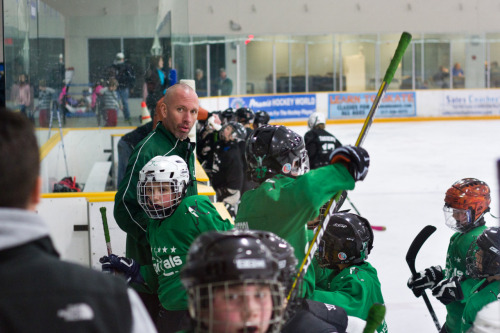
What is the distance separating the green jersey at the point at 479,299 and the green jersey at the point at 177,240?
94 centimetres

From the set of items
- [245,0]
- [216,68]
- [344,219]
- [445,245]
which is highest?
[245,0]

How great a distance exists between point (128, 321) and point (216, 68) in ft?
71.8

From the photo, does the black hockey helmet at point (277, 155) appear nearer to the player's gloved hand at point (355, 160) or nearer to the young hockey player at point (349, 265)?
the young hockey player at point (349, 265)

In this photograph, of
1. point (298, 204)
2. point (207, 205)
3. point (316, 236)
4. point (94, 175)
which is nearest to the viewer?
point (316, 236)

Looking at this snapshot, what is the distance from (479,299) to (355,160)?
3.42ft

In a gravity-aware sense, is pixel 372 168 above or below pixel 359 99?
below

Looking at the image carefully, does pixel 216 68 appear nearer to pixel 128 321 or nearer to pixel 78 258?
pixel 78 258

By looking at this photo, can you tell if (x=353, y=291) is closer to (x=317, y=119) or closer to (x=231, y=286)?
(x=231, y=286)

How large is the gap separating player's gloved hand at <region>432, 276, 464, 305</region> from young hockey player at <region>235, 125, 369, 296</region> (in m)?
0.73

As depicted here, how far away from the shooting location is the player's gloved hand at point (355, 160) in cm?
205

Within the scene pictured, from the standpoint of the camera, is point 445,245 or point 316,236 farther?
point 445,245

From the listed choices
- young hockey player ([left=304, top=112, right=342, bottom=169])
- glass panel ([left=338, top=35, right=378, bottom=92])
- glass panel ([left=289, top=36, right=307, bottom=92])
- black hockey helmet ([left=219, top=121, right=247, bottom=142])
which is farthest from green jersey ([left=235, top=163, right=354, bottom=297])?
glass panel ([left=338, top=35, right=378, bottom=92])

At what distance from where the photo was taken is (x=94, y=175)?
634 centimetres

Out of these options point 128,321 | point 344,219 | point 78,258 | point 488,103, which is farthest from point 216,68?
point 128,321
